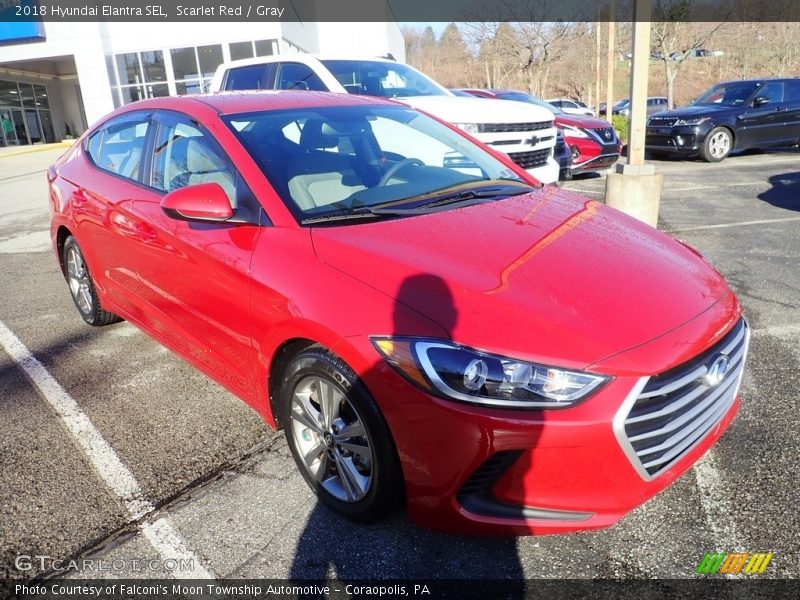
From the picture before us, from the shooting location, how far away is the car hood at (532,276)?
6.76 feet

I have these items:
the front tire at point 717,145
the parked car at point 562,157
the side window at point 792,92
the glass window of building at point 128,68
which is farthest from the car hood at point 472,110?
the glass window of building at point 128,68

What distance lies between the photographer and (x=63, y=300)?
18.5 ft

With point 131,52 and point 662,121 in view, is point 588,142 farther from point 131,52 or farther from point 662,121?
point 131,52

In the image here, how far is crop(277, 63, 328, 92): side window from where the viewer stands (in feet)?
24.3

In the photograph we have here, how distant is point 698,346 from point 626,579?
0.85m

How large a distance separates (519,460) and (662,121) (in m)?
13.5

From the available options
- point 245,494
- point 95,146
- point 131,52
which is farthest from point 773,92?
point 131,52

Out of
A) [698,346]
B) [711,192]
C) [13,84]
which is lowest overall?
[711,192]

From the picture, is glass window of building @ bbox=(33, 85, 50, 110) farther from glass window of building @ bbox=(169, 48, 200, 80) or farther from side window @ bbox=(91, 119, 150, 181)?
side window @ bbox=(91, 119, 150, 181)

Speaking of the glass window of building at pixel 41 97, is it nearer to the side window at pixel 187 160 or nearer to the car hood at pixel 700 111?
the car hood at pixel 700 111

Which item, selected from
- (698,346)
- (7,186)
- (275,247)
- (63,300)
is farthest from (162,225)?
(7,186)

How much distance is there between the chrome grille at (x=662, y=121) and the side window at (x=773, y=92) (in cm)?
192

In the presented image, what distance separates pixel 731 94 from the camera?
13.7 m

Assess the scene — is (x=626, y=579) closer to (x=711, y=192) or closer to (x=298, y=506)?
(x=298, y=506)
